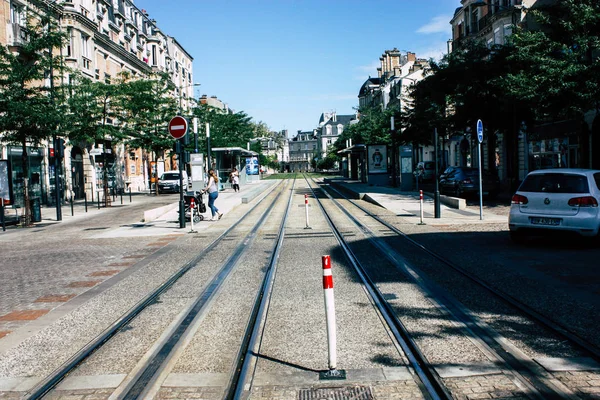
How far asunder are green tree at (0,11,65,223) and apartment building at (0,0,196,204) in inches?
122

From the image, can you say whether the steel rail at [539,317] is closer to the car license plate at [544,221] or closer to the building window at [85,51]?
the car license plate at [544,221]

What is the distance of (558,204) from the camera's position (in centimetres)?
1108

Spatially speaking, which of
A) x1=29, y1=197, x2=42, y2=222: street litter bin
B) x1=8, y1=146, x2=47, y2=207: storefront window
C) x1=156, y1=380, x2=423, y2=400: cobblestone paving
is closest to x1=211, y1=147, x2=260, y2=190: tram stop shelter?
x1=8, y1=146, x2=47, y2=207: storefront window

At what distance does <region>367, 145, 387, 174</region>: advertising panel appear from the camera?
132 feet

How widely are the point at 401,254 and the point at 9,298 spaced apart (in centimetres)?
656

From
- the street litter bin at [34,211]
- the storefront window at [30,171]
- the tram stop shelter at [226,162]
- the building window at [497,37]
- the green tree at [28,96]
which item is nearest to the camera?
the green tree at [28,96]

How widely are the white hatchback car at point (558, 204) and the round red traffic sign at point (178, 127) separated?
8.63m

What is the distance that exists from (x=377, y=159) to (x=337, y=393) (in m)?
37.0

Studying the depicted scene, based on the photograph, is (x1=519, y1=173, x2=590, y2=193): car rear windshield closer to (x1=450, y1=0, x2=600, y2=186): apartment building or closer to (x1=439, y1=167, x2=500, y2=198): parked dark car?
(x1=450, y1=0, x2=600, y2=186): apartment building

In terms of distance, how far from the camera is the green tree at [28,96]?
1941 cm

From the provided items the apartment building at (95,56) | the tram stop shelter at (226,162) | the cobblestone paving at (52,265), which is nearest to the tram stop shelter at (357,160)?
the tram stop shelter at (226,162)

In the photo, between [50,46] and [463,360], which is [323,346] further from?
[50,46]

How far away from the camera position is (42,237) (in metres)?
16.5

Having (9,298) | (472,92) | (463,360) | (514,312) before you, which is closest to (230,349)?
(463,360)
